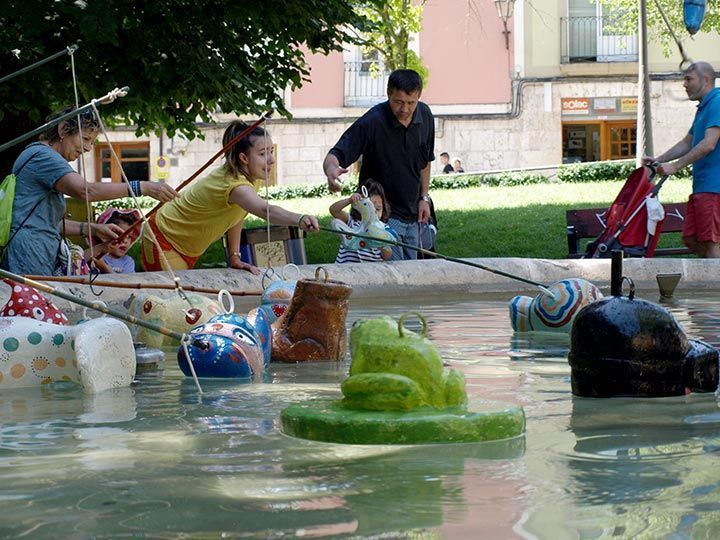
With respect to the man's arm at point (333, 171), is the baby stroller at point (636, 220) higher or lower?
lower

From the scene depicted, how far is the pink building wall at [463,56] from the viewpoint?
1481 inches

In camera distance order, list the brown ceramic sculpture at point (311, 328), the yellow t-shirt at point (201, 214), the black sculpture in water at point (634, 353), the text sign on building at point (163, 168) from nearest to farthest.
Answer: the black sculpture in water at point (634, 353) → the brown ceramic sculpture at point (311, 328) → the yellow t-shirt at point (201, 214) → the text sign on building at point (163, 168)

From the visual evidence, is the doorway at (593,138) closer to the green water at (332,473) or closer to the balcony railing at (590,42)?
the balcony railing at (590,42)

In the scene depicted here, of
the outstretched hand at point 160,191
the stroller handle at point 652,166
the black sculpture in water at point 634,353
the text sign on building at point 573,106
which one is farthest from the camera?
the text sign on building at point 573,106

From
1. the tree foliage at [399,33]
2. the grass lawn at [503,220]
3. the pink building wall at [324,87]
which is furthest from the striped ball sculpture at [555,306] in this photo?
the pink building wall at [324,87]

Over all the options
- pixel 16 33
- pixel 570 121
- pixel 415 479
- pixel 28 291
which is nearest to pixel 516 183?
pixel 570 121

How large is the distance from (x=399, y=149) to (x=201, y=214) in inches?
85.1

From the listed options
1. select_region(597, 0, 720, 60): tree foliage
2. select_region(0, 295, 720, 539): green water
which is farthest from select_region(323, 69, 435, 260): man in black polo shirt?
select_region(597, 0, 720, 60): tree foliage

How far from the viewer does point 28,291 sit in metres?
6.00

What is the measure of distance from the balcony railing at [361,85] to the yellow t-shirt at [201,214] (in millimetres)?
29246

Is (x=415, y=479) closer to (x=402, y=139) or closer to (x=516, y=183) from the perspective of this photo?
(x=402, y=139)

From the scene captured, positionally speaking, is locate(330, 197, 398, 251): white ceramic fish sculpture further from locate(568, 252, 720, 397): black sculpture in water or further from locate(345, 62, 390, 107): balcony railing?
locate(345, 62, 390, 107): balcony railing

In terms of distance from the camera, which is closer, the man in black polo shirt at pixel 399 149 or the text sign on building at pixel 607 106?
the man in black polo shirt at pixel 399 149

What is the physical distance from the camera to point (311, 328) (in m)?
6.54
